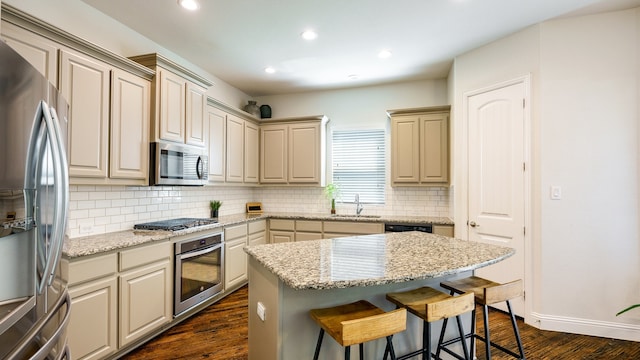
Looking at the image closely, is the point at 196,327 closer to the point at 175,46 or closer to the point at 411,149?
the point at 175,46

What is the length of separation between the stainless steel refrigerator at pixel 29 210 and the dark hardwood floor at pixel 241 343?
1459 mm

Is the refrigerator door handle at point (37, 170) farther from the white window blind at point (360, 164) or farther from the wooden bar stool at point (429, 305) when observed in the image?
the white window blind at point (360, 164)

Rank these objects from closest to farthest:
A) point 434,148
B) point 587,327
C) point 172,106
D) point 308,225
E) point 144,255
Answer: point 144,255
point 587,327
point 172,106
point 434,148
point 308,225

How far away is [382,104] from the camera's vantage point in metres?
4.75

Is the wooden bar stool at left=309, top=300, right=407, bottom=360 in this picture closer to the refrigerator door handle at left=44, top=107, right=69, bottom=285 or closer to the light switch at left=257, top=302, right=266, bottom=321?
the light switch at left=257, top=302, right=266, bottom=321

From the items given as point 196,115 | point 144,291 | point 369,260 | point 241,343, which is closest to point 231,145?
point 196,115

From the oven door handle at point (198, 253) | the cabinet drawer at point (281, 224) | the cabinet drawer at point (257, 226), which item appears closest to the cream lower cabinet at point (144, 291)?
the oven door handle at point (198, 253)

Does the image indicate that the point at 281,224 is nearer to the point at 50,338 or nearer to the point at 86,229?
the point at 86,229

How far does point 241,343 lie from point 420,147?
10.3ft

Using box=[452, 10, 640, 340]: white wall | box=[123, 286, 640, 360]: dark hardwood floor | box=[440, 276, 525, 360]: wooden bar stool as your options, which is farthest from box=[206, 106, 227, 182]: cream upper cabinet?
box=[452, 10, 640, 340]: white wall

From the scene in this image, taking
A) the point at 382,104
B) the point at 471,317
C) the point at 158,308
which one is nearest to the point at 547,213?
the point at 471,317

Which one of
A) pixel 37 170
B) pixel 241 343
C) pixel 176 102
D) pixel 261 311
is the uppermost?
pixel 176 102

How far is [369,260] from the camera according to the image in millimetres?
1778

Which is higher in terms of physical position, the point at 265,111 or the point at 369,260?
the point at 265,111
